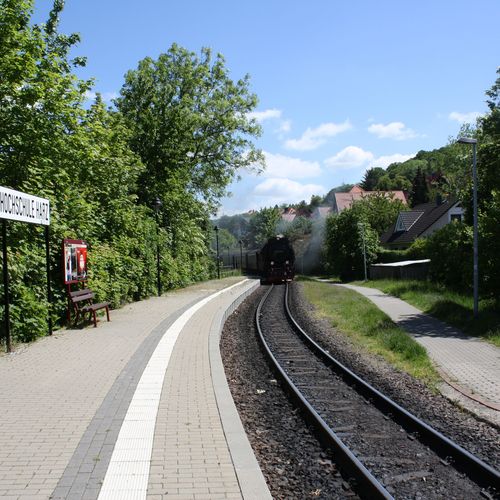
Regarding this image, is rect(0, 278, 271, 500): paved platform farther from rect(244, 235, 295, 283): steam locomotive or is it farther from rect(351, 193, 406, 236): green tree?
rect(351, 193, 406, 236): green tree

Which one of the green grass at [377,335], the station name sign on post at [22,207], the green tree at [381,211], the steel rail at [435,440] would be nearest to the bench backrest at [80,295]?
the station name sign on post at [22,207]

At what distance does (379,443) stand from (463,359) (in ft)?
20.7

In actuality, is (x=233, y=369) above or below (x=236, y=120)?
below

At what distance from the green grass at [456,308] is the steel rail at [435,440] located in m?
5.97

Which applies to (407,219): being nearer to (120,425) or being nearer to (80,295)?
(80,295)

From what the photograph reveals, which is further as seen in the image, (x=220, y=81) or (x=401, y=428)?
(x=220, y=81)

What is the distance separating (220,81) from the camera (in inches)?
1597

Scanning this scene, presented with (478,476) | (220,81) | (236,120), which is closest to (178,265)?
(236,120)

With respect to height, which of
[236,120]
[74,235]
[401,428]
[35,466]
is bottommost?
[401,428]

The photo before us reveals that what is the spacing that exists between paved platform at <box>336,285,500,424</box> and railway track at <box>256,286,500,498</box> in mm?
1455

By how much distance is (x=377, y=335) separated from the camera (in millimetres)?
15578

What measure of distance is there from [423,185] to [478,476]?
378 ft

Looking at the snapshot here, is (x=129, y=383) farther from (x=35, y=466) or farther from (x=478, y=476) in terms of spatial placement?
(x=478, y=476)

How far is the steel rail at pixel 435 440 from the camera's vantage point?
5.52m
